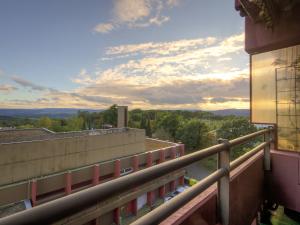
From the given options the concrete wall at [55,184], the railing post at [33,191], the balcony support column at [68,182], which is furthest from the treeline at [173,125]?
the railing post at [33,191]

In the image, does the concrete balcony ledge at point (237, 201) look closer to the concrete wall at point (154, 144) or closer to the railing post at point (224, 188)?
the railing post at point (224, 188)

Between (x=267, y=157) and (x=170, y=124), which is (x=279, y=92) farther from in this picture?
(x=170, y=124)

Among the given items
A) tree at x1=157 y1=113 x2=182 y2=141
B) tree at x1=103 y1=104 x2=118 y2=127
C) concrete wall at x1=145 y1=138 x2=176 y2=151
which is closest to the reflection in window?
concrete wall at x1=145 y1=138 x2=176 y2=151

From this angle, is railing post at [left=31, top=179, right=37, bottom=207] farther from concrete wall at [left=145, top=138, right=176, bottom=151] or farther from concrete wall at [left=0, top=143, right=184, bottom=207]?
concrete wall at [left=145, top=138, right=176, bottom=151]

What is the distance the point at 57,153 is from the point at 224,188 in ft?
40.1

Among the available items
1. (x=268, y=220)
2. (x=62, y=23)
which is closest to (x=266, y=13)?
(x=268, y=220)

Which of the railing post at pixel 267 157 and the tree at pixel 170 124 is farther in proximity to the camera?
the tree at pixel 170 124

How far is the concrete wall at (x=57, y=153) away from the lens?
9.76m

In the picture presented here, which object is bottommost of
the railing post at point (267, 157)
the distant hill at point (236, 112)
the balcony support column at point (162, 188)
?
the balcony support column at point (162, 188)

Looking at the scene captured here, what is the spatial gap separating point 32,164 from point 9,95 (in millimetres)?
19360

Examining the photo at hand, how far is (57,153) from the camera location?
11.9m

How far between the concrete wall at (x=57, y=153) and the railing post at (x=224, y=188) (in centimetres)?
1091

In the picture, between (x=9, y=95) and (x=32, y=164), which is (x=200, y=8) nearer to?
(x=32, y=164)

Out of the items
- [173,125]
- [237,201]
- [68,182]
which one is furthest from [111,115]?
[237,201]
